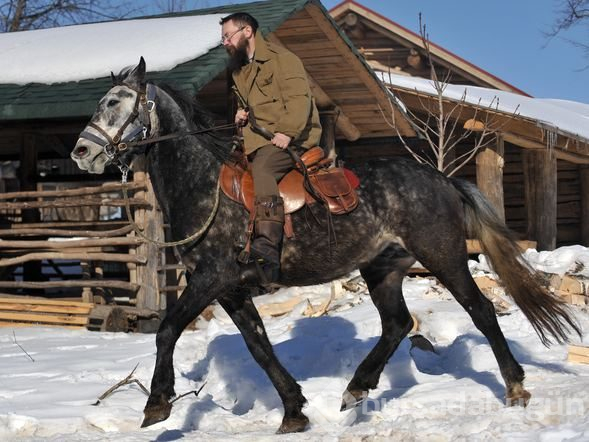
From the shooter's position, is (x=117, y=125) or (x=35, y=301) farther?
(x=35, y=301)

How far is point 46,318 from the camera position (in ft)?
40.4

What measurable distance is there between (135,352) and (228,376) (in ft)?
6.72

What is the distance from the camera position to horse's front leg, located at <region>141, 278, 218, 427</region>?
19.6ft

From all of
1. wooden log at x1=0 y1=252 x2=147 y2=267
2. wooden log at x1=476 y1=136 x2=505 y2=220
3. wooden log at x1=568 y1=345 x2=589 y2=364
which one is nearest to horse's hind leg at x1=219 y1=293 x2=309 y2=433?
wooden log at x1=568 y1=345 x2=589 y2=364

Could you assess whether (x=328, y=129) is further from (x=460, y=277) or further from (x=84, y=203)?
(x=460, y=277)

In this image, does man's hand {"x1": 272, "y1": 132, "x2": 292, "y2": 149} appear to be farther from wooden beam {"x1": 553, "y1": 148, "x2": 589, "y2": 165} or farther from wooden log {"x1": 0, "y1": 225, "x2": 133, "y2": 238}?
wooden beam {"x1": 553, "y1": 148, "x2": 589, "y2": 165}

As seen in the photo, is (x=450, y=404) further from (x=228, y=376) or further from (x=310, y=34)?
(x=310, y=34)

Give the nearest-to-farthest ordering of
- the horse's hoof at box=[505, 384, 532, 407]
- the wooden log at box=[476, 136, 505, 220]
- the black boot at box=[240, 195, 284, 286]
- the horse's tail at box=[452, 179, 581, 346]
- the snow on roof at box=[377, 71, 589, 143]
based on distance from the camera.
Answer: the black boot at box=[240, 195, 284, 286]
the horse's hoof at box=[505, 384, 532, 407]
the horse's tail at box=[452, 179, 581, 346]
the wooden log at box=[476, 136, 505, 220]
the snow on roof at box=[377, 71, 589, 143]

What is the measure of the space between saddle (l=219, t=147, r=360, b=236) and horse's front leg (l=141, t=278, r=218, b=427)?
28.9 inches

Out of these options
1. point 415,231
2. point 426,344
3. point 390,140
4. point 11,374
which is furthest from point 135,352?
point 390,140

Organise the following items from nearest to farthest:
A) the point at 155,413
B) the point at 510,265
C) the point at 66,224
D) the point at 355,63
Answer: the point at 155,413, the point at 510,265, the point at 66,224, the point at 355,63

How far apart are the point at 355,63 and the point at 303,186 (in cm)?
898

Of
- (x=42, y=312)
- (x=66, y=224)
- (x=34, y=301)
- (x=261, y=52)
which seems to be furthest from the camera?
(x=66, y=224)

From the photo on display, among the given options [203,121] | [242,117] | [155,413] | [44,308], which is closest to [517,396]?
[155,413]
